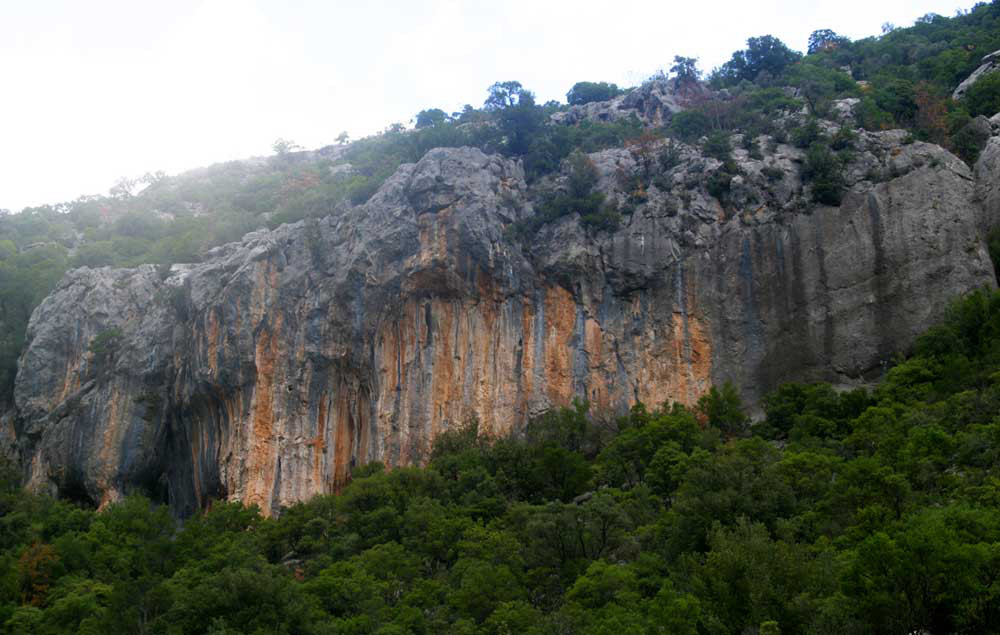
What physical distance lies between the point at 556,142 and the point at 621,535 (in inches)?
1272

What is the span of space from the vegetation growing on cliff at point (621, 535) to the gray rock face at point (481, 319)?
2.85 meters

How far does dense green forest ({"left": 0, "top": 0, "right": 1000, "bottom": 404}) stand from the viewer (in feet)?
176

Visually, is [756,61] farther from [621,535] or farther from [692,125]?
[621,535]

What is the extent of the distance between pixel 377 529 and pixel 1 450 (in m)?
27.0

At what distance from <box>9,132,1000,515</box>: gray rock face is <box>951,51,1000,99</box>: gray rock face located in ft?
27.9

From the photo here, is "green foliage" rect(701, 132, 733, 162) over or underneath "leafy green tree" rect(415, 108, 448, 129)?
underneath

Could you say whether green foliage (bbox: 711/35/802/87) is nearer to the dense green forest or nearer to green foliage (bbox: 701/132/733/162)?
the dense green forest

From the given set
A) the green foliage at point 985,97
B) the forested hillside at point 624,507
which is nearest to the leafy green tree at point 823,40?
the forested hillside at point 624,507

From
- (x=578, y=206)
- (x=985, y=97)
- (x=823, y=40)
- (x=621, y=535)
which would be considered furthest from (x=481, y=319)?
(x=823, y=40)

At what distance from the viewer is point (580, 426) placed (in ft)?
149

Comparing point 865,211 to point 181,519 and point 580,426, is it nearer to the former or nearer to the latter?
point 580,426

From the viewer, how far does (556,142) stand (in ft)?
200

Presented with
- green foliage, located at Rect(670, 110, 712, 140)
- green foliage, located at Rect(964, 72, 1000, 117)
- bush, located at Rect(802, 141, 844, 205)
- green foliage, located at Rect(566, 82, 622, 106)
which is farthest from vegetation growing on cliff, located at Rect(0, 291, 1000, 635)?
green foliage, located at Rect(566, 82, 622, 106)

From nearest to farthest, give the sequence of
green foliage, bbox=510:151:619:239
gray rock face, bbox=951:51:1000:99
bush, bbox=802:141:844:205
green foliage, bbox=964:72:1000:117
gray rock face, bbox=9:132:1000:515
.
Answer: gray rock face, bbox=9:132:1000:515 → bush, bbox=802:141:844:205 → green foliage, bbox=510:151:619:239 → green foliage, bbox=964:72:1000:117 → gray rock face, bbox=951:51:1000:99
